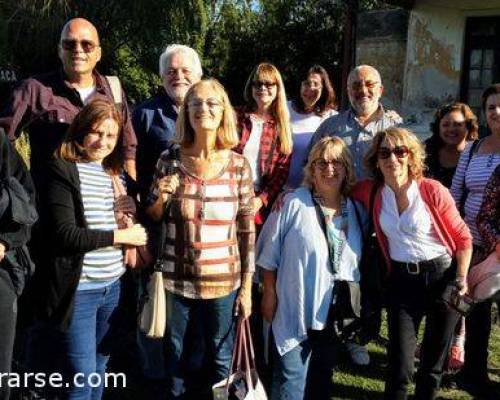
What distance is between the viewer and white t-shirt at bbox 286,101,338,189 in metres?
4.19

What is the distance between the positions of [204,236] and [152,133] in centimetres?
103

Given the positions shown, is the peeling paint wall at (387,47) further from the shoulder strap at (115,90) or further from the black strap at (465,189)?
the shoulder strap at (115,90)

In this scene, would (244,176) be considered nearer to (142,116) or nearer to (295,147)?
(142,116)

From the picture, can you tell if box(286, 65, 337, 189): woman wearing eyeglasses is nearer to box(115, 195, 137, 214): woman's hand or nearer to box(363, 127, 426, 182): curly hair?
box(363, 127, 426, 182): curly hair

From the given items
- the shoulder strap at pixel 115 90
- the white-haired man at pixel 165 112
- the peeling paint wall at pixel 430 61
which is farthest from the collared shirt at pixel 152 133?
the peeling paint wall at pixel 430 61

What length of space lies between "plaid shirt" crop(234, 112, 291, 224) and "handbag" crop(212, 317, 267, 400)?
3.68 ft

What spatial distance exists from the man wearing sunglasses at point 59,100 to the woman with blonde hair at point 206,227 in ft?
1.76

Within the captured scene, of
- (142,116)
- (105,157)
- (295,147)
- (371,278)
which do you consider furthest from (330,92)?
(105,157)

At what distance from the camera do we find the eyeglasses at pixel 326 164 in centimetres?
308

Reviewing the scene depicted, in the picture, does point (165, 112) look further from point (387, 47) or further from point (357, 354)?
point (387, 47)

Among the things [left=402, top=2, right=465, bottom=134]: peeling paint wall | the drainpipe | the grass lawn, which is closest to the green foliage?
the drainpipe

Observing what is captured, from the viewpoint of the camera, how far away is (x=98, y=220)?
281 cm

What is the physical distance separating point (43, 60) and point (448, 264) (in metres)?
14.7

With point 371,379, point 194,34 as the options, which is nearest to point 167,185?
point 371,379
